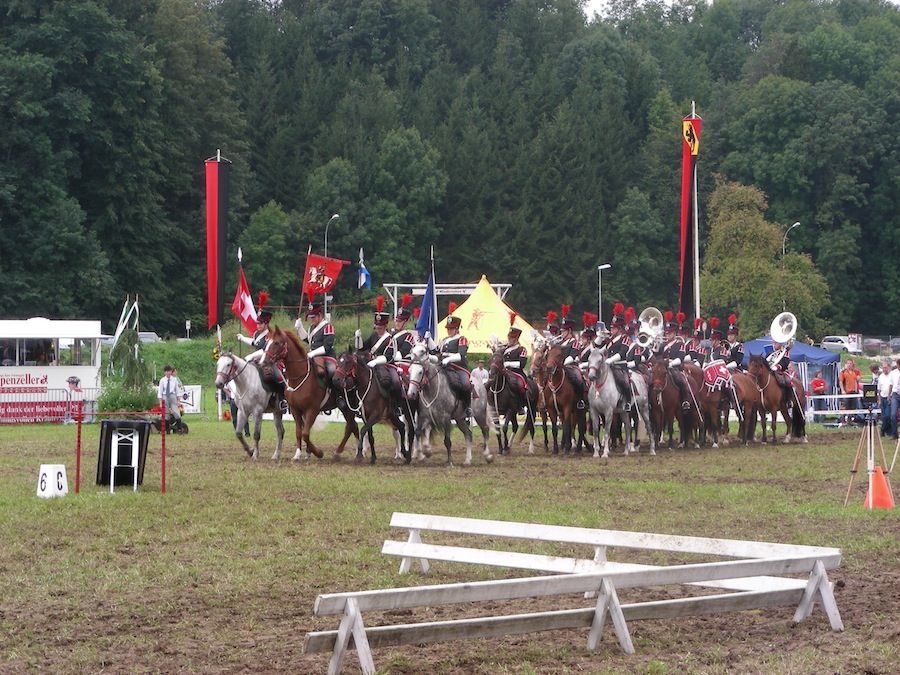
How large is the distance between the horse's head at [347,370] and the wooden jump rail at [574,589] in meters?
11.7

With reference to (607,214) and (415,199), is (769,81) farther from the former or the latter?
(415,199)

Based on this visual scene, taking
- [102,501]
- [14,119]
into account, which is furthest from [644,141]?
[102,501]

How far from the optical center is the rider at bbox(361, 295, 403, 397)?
76.4ft

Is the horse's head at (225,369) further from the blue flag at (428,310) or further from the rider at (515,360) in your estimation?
the blue flag at (428,310)

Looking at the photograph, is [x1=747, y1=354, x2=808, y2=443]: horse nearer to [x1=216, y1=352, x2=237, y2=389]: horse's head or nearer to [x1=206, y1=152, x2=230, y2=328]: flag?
[x1=206, y1=152, x2=230, y2=328]: flag

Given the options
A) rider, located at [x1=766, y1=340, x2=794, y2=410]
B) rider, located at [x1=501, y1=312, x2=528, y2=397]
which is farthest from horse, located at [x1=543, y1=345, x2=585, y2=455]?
rider, located at [x1=766, y1=340, x2=794, y2=410]

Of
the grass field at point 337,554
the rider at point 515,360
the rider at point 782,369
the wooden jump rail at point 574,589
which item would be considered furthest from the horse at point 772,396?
the wooden jump rail at point 574,589

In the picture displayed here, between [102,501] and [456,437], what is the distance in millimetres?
16104

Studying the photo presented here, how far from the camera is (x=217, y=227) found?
29.6m

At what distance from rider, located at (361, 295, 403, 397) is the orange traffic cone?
9.38 metres

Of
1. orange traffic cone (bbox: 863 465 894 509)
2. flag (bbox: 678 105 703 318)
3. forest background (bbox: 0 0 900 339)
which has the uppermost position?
forest background (bbox: 0 0 900 339)

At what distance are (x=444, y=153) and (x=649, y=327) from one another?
62072 mm

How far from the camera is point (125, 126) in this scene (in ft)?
224

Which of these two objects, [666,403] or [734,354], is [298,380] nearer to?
[666,403]
